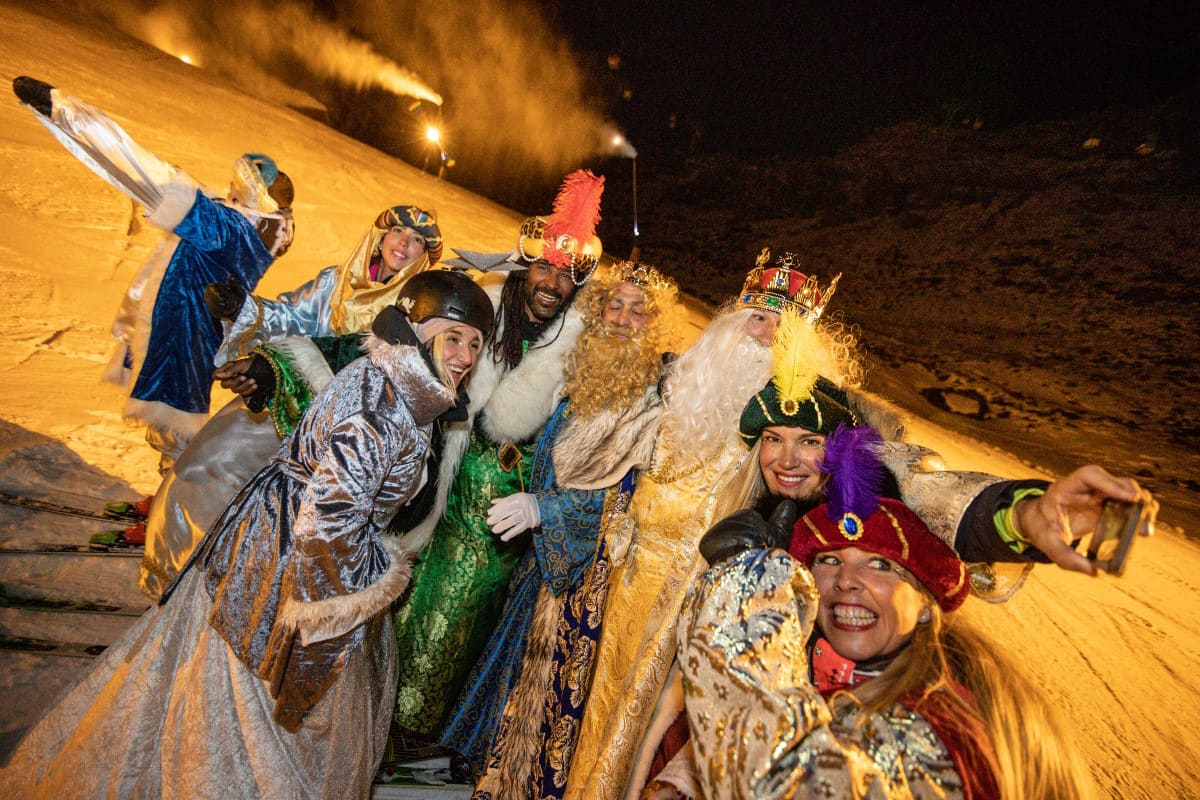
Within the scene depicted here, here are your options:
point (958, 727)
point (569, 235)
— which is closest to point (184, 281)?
point (569, 235)

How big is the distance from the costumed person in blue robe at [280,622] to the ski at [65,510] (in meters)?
1.95

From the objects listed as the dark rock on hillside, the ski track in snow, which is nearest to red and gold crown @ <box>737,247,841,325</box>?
the ski track in snow

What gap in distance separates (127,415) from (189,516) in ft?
3.02

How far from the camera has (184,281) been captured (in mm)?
3115

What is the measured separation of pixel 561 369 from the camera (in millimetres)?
3074

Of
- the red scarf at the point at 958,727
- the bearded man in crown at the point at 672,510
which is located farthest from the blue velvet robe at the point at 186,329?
the red scarf at the point at 958,727

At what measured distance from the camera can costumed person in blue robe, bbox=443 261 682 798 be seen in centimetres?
257

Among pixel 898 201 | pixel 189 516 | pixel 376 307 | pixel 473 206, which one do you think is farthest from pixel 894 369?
pixel 189 516

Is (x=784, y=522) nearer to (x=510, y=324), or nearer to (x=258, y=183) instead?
(x=510, y=324)

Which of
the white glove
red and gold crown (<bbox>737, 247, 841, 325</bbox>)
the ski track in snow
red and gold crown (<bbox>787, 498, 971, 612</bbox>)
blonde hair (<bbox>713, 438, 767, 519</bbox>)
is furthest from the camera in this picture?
the ski track in snow

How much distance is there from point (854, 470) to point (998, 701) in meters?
0.59

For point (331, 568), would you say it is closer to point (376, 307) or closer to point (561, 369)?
point (561, 369)

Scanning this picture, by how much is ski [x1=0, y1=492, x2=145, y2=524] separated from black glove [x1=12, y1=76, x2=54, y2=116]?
2.41m

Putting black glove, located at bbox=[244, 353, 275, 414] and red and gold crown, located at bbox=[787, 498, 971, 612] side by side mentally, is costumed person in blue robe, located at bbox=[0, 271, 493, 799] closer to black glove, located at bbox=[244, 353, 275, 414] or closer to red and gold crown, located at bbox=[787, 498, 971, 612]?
black glove, located at bbox=[244, 353, 275, 414]
